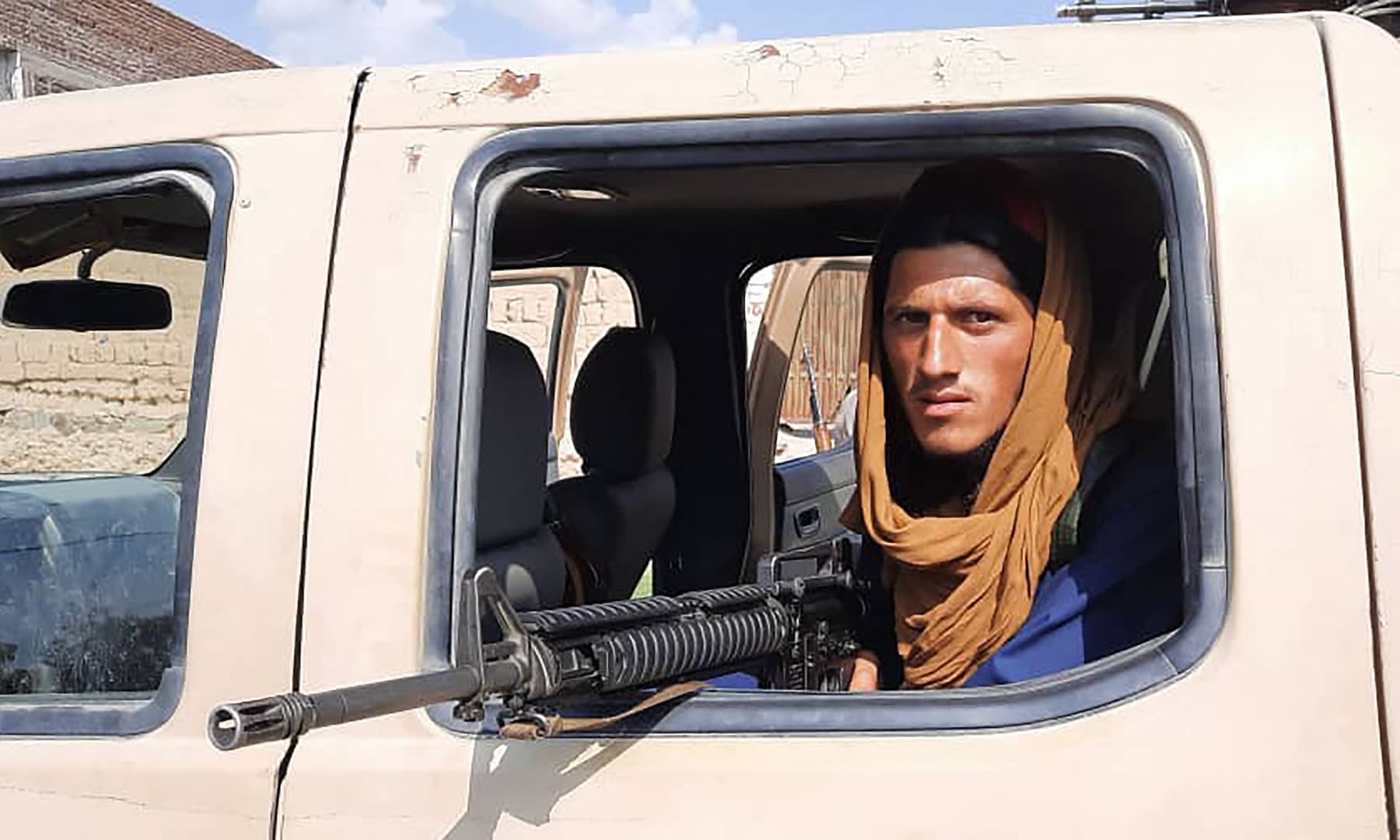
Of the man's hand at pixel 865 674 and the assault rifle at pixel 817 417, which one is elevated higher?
the assault rifle at pixel 817 417

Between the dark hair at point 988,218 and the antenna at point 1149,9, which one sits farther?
the antenna at point 1149,9

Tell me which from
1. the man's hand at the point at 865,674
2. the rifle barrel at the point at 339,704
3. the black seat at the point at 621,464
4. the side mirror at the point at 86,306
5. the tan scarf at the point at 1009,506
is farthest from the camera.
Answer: the black seat at the point at 621,464

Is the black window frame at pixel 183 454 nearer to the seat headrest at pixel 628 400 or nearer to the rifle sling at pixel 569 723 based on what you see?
the rifle sling at pixel 569 723

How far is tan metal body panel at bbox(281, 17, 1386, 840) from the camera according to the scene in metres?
1.22

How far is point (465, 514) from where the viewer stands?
1.40 meters

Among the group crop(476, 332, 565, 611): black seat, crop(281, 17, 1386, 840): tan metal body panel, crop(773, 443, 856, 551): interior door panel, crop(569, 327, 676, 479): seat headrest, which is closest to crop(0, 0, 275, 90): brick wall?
crop(773, 443, 856, 551): interior door panel

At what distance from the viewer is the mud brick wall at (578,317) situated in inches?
130

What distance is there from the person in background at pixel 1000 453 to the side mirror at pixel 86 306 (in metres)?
1.31

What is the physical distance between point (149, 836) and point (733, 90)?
2.99ft

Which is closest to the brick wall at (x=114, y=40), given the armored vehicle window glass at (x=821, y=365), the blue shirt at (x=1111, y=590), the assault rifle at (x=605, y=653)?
the armored vehicle window glass at (x=821, y=365)

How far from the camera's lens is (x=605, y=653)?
1369 mm

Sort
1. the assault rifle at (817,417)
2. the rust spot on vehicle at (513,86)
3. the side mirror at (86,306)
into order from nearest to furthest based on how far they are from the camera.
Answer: the rust spot on vehicle at (513,86)
the side mirror at (86,306)
the assault rifle at (817,417)

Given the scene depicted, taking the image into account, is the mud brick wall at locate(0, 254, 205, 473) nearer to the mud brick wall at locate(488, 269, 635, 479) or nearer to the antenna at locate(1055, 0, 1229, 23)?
the mud brick wall at locate(488, 269, 635, 479)

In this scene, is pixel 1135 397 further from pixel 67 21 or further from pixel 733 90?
pixel 67 21
